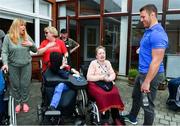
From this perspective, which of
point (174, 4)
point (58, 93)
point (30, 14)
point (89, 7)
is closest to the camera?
point (58, 93)

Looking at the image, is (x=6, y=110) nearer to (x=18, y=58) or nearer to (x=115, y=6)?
(x=18, y=58)

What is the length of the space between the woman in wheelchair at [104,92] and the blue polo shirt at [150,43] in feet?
1.66

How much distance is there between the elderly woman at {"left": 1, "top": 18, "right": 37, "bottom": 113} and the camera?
3.60 metres

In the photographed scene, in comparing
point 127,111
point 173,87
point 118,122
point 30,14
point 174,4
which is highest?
point 174,4

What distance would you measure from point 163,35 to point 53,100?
1600 millimetres

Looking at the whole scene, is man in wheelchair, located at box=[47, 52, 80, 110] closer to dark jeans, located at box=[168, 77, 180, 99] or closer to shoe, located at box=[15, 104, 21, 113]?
shoe, located at box=[15, 104, 21, 113]

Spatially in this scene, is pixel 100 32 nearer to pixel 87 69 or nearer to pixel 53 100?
pixel 87 69

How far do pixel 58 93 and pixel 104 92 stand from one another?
622mm

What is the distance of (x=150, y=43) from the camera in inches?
115

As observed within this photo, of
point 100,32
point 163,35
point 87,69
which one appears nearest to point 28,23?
point 100,32

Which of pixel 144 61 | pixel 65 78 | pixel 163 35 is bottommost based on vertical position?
pixel 65 78

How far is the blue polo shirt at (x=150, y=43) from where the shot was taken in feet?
9.25

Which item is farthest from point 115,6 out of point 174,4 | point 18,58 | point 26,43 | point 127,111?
point 18,58

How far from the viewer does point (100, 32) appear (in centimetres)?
779
